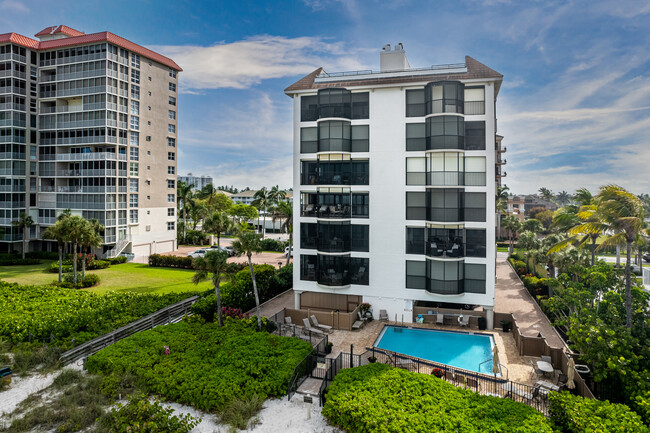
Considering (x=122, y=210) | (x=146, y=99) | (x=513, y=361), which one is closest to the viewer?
(x=513, y=361)

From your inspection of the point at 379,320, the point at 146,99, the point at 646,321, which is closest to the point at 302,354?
the point at 379,320

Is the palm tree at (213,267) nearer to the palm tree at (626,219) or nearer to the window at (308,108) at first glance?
the window at (308,108)

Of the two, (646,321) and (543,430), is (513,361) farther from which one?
(543,430)

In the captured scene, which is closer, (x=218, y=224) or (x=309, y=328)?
(x=309, y=328)

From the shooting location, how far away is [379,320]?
26.9 m

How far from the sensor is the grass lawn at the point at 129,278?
115ft

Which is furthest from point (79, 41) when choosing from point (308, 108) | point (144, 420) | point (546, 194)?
point (546, 194)

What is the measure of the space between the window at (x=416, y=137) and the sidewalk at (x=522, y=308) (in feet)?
45.6

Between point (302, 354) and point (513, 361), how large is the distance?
37.8 feet

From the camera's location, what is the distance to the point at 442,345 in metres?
22.8

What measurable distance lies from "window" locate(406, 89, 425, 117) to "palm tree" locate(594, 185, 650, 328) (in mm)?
12461

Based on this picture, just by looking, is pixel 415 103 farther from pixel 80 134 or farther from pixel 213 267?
pixel 80 134

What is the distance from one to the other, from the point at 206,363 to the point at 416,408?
999 cm

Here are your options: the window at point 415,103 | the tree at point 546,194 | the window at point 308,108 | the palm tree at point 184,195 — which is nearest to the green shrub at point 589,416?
the window at point 415,103
